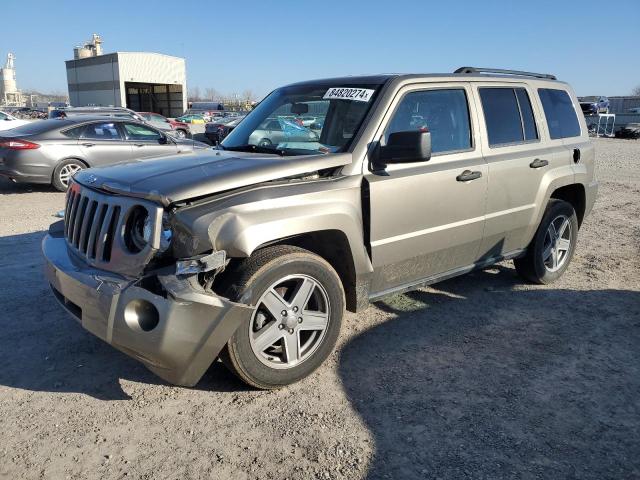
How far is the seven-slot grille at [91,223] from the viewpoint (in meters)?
3.02

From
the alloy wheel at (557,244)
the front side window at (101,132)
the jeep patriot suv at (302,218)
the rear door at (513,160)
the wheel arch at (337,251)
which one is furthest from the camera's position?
the front side window at (101,132)

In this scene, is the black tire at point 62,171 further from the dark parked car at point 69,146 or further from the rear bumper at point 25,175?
the rear bumper at point 25,175

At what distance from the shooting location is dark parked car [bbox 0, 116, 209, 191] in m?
9.43

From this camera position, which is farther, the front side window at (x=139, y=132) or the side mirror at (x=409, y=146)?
the front side window at (x=139, y=132)

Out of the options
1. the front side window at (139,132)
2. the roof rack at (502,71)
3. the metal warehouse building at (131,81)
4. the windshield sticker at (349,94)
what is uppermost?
the metal warehouse building at (131,81)

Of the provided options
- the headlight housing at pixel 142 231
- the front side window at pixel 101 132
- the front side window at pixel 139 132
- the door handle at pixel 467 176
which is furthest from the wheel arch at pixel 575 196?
the front side window at pixel 101 132

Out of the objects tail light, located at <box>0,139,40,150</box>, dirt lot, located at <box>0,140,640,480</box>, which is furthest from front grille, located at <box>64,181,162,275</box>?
tail light, located at <box>0,139,40,150</box>

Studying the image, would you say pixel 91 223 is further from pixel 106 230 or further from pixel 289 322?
pixel 289 322

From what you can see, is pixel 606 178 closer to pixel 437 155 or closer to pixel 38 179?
pixel 437 155

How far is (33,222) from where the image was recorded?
24.8 feet

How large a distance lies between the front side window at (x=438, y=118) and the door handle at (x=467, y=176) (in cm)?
21

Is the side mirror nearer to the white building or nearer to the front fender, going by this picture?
the front fender

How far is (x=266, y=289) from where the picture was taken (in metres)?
3.02

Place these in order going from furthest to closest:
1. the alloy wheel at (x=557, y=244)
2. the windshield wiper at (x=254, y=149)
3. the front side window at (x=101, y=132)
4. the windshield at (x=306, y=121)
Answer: the front side window at (x=101, y=132) → the alloy wheel at (x=557, y=244) → the windshield wiper at (x=254, y=149) → the windshield at (x=306, y=121)
